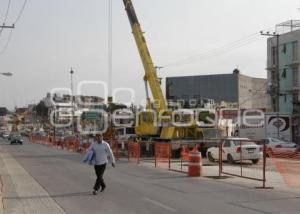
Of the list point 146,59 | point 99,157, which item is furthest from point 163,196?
point 146,59

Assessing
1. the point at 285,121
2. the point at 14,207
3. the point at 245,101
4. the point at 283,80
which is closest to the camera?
the point at 14,207

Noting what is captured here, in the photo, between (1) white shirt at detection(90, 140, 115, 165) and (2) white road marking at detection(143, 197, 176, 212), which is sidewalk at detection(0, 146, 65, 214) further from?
(2) white road marking at detection(143, 197, 176, 212)

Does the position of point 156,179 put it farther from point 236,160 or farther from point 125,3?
point 125,3

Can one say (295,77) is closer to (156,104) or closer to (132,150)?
(156,104)

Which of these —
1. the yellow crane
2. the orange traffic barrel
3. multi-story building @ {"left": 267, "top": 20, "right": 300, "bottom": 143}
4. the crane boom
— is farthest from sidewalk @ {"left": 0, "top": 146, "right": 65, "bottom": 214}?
multi-story building @ {"left": 267, "top": 20, "right": 300, "bottom": 143}

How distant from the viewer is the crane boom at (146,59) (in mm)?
40812

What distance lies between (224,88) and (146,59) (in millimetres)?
66985

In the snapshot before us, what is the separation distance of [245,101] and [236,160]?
73.1 metres

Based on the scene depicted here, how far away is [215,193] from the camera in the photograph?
16.2m

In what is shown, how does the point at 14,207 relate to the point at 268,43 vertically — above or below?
below

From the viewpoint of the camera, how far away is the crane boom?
4081cm

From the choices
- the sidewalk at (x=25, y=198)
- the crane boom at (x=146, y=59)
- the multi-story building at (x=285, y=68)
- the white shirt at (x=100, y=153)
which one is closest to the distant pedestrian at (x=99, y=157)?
the white shirt at (x=100, y=153)

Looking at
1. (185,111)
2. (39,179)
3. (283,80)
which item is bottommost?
(39,179)

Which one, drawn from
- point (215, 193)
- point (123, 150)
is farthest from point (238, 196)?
point (123, 150)
